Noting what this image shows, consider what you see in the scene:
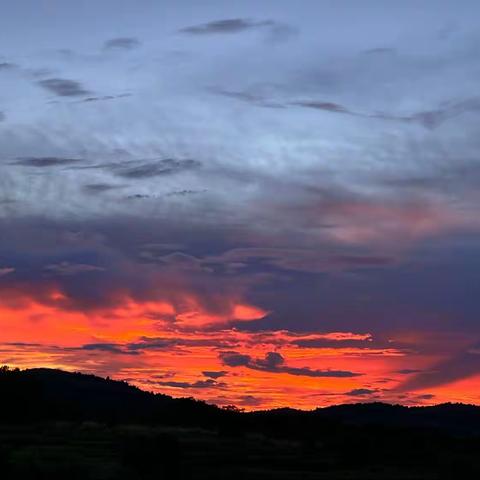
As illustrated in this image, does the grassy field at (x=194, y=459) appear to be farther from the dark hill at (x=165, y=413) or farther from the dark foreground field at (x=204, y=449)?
the dark hill at (x=165, y=413)

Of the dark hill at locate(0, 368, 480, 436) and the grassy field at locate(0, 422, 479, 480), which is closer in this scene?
the grassy field at locate(0, 422, 479, 480)

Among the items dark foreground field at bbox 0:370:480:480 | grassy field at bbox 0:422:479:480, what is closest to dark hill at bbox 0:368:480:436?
dark foreground field at bbox 0:370:480:480

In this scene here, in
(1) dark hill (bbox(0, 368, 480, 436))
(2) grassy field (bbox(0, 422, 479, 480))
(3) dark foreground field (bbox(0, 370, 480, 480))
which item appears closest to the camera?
(2) grassy field (bbox(0, 422, 479, 480))

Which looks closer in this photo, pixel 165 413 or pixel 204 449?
pixel 204 449

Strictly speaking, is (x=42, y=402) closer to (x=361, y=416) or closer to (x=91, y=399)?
(x=91, y=399)

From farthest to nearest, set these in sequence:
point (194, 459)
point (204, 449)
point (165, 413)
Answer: point (165, 413) → point (204, 449) → point (194, 459)

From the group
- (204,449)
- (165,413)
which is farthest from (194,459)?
(165,413)

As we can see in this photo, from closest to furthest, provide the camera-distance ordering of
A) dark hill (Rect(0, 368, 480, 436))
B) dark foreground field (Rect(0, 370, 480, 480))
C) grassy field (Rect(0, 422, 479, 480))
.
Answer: grassy field (Rect(0, 422, 479, 480)), dark foreground field (Rect(0, 370, 480, 480)), dark hill (Rect(0, 368, 480, 436))

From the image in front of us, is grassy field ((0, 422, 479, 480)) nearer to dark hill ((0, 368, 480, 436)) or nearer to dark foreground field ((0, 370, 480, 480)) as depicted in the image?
dark foreground field ((0, 370, 480, 480))

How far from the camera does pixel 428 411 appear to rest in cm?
19525

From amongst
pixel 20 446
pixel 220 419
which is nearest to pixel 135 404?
pixel 220 419

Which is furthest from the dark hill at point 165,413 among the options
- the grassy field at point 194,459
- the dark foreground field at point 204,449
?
the grassy field at point 194,459

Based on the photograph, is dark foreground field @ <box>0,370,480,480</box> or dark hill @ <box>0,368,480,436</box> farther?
dark hill @ <box>0,368,480,436</box>

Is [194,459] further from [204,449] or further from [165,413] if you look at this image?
[165,413]
